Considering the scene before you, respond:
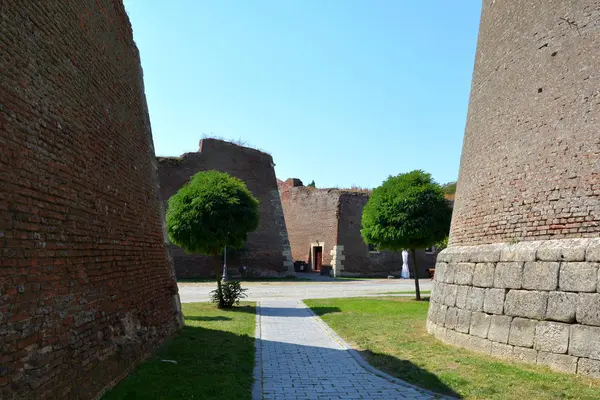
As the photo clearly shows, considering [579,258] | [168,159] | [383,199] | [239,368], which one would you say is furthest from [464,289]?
[168,159]

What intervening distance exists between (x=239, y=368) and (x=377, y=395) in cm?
206

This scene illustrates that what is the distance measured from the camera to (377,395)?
240 inches

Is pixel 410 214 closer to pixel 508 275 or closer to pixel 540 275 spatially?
pixel 508 275

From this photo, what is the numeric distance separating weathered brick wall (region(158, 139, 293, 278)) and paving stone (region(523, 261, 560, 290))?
24.5 metres

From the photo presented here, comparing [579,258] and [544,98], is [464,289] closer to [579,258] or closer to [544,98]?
[579,258]

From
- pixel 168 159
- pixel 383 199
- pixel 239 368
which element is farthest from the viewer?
pixel 168 159

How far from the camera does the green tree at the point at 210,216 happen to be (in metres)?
15.2

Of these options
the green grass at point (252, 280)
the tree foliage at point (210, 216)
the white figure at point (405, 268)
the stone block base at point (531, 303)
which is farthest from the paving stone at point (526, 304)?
the white figure at point (405, 268)

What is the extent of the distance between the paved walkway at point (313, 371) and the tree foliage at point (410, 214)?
645cm

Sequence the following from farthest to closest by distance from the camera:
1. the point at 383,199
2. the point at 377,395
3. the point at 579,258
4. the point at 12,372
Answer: the point at 383,199, the point at 579,258, the point at 377,395, the point at 12,372

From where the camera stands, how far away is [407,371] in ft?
23.9

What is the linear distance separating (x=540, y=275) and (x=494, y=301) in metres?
1.01

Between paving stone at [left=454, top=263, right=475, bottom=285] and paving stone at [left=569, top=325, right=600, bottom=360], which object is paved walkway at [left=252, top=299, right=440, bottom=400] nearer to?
paving stone at [left=569, top=325, right=600, bottom=360]

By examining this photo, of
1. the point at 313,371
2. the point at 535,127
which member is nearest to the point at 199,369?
the point at 313,371
